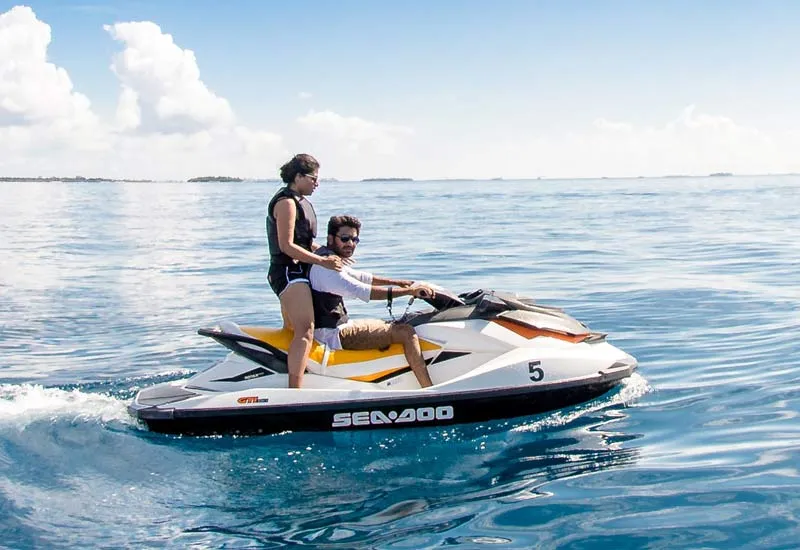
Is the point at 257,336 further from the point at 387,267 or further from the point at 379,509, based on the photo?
the point at 387,267

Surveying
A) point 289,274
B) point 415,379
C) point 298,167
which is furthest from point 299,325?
point 298,167

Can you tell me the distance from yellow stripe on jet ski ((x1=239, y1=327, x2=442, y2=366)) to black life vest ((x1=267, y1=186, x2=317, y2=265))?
620 millimetres

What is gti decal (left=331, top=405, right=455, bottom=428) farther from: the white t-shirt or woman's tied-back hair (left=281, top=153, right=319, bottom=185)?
woman's tied-back hair (left=281, top=153, right=319, bottom=185)

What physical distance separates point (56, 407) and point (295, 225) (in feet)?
8.79

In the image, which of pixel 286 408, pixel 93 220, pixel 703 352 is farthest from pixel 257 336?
pixel 93 220

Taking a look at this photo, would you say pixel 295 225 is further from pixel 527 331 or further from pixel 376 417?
pixel 527 331

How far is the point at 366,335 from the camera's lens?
6.89m

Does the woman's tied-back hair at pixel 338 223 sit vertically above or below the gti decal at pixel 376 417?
above

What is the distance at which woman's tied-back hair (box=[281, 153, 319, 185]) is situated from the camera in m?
6.48

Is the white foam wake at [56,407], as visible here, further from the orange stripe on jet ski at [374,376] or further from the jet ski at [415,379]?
the orange stripe on jet ski at [374,376]

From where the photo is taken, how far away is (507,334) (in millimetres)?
6930

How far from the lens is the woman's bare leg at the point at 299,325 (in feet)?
21.6

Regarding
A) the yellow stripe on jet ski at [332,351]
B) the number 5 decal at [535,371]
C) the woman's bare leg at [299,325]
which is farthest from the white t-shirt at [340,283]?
the number 5 decal at [535,371]

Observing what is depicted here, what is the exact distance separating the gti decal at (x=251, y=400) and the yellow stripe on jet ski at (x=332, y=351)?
1.43 ft
